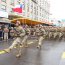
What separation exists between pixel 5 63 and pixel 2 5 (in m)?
39.2

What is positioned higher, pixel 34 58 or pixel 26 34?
Answer: pixel 26 34

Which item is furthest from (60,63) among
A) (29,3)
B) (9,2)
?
(29,3)

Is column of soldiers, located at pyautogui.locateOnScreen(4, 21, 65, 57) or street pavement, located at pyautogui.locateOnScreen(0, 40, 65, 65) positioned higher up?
column of soldiers, located at pyautogui.locateOnScreen(4, 21, 65, 57)

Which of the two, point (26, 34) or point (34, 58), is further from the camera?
point (26, 34)

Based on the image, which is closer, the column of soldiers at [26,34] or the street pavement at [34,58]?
the street pavement at [34,58]

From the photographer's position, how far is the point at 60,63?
12453 mm

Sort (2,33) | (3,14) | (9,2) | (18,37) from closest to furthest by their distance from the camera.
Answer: (18,37) < (2,33) < (3,14) < (9,2)

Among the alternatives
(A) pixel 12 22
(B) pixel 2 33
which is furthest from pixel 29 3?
(B) pixel 2 33

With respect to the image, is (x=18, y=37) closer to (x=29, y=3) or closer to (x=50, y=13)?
(x=29, y=3)

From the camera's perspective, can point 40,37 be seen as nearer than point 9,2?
Yes

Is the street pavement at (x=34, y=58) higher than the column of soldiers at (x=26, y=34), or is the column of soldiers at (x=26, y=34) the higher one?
the column of soldiers at (x=26, y=34)

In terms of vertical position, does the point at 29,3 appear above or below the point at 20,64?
above

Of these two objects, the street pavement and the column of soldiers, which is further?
the column of soldiers

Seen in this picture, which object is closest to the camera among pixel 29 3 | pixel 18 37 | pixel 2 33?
pixel 18 37
